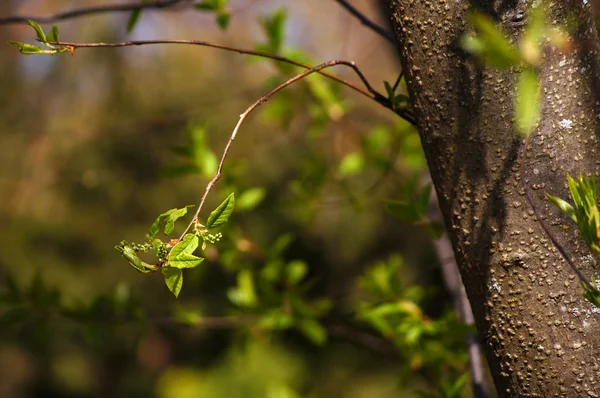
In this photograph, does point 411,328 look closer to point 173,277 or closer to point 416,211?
point 416,211

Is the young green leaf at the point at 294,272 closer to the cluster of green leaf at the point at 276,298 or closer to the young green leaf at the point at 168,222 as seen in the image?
the cluster of green leaf at the point at 276,298

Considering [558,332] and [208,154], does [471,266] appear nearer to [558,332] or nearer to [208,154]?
[558,332]

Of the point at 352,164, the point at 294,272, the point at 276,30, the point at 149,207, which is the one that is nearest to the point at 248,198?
the point at 294,272

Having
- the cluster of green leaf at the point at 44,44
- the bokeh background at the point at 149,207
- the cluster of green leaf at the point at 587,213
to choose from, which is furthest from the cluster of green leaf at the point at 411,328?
the bokeh background at the point at 149,207

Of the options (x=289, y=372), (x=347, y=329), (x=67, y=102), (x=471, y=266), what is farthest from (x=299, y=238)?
(x=471, y=266)

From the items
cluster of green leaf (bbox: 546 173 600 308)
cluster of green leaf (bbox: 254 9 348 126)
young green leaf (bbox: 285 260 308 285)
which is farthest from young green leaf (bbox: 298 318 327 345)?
cluster of green leaf (bbox: 546 173 600 308)

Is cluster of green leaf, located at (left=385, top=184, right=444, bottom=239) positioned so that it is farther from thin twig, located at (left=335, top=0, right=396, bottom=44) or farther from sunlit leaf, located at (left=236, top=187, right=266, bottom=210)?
sunlit leaf, located at (left=236, top=187, right=266, bottom=210)
